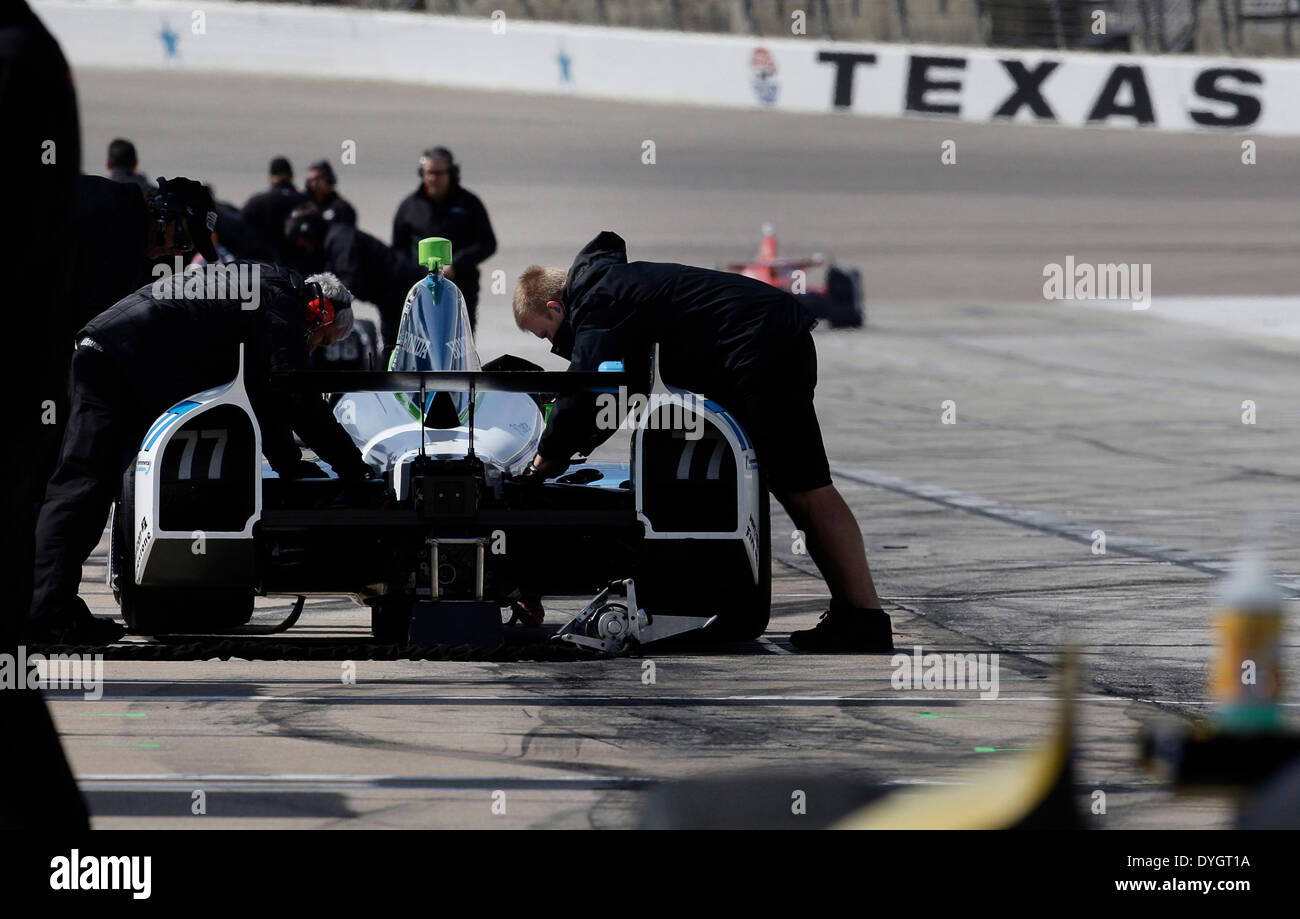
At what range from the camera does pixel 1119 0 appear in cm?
3688

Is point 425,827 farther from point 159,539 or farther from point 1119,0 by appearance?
point 1119,0

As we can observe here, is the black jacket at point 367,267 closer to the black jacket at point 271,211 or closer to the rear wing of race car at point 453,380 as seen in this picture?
the black jacket at point 271,211

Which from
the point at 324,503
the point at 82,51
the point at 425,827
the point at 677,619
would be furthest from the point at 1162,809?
the point at 82,51

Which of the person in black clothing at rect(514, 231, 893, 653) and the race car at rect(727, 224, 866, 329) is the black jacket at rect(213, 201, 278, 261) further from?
the race car at rect(727, 224, 866, 329)

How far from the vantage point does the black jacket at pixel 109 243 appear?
7.23 meters

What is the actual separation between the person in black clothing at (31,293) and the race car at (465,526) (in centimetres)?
377

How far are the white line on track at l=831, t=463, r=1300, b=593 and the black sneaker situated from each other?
2.29m

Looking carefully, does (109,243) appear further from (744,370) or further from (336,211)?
(336,211)

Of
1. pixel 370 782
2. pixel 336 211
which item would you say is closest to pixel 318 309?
pixel 370 782

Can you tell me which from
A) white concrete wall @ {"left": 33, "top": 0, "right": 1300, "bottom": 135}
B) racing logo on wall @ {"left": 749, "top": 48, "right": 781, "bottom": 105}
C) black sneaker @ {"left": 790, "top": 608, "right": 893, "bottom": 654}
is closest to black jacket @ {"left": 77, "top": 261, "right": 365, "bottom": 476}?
black sneaker @ {"left": 790, "top": 608, "right": 893, "bottom": 654}

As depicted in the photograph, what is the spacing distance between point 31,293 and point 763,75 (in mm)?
32453

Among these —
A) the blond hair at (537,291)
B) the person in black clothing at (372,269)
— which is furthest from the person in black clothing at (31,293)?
the person in black clothing at (372,269)

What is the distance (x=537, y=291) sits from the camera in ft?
23.8

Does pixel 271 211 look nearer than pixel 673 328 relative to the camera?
No
